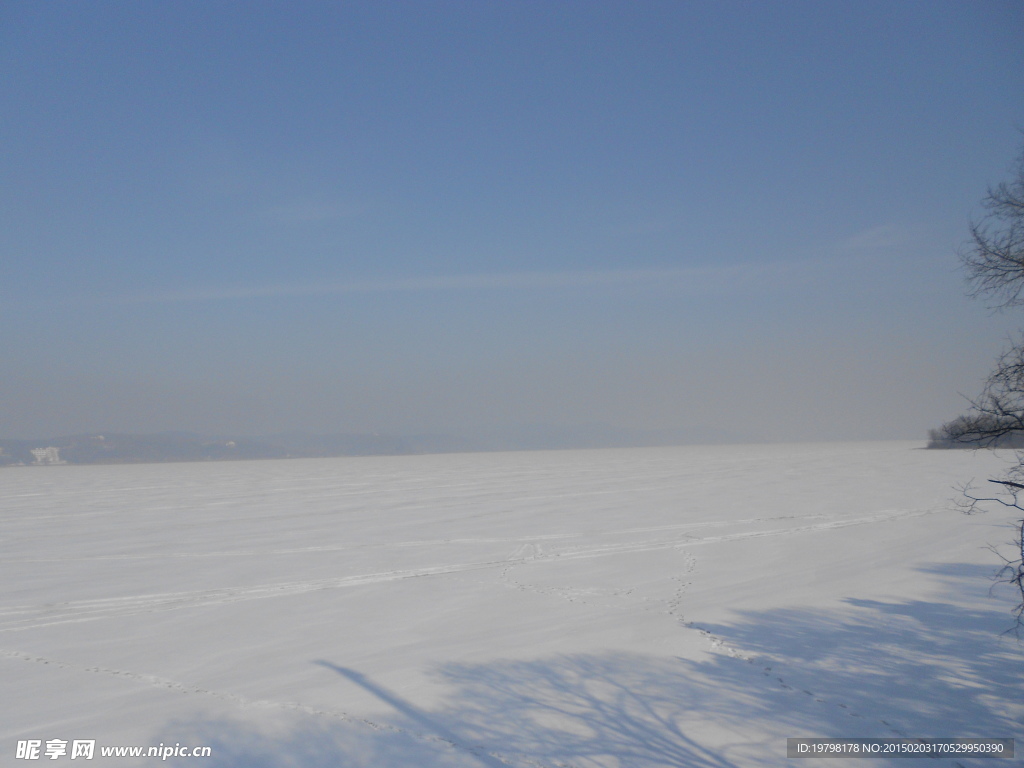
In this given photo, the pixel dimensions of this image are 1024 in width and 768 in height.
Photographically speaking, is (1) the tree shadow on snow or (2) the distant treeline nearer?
(1) the tree shadow on snow

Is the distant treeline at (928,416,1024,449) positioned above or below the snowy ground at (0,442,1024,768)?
above

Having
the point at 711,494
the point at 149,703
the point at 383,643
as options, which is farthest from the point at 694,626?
the point at 711,494

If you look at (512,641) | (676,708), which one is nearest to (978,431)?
(676,708)

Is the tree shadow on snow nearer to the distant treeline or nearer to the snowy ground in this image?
the snowy ground

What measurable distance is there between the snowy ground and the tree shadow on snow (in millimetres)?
20

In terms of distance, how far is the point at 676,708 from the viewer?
4.84 metres

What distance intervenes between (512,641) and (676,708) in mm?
1912

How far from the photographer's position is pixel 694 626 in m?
6.70

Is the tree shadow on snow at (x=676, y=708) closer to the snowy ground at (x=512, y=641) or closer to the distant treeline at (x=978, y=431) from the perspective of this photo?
the snowy ground at (x=512, y=641)

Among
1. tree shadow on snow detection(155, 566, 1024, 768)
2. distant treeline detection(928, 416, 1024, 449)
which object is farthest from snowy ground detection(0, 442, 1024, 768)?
distant treeline detection(928, 416, 1024, 449)

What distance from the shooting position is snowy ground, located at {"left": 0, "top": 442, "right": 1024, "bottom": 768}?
4535 mm

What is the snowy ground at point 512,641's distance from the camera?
179 inches

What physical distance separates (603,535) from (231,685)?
7.74 meters

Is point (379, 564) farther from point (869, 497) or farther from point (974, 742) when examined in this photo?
point (869, 497)
